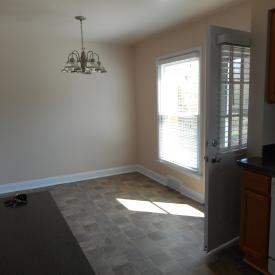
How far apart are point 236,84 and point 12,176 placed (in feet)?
12.2

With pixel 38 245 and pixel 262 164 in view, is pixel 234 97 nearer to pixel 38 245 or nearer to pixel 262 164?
pixel 262 164

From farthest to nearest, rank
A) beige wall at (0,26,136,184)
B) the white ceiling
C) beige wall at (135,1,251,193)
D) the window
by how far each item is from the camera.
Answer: beige wall at (0,26,136,184), the window, beige wall at (135,1,251,193), the white ceiling

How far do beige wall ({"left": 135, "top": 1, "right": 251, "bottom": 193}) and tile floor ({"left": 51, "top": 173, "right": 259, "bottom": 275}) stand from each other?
0.40 m

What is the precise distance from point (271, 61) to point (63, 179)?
12.3 ft

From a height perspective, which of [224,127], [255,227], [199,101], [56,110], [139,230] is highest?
[199,101]

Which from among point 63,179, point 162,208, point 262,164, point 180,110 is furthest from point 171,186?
point 262,164

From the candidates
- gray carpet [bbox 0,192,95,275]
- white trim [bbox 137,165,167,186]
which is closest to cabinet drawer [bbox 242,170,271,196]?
gray carpet [bbox 0,192,95,275]

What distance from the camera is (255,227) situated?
87.8 inches

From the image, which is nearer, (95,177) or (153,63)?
(153,63)

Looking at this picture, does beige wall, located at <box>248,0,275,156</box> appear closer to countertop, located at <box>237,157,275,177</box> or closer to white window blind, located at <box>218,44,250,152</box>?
white window blind, located at <box>218,44,250,152</box>

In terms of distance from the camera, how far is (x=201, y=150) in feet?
12.1

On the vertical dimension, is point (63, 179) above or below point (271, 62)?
below

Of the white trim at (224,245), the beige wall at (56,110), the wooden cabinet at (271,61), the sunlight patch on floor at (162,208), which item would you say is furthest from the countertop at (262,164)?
the beige wall at (56,110)

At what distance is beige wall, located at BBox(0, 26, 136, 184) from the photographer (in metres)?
4.21
